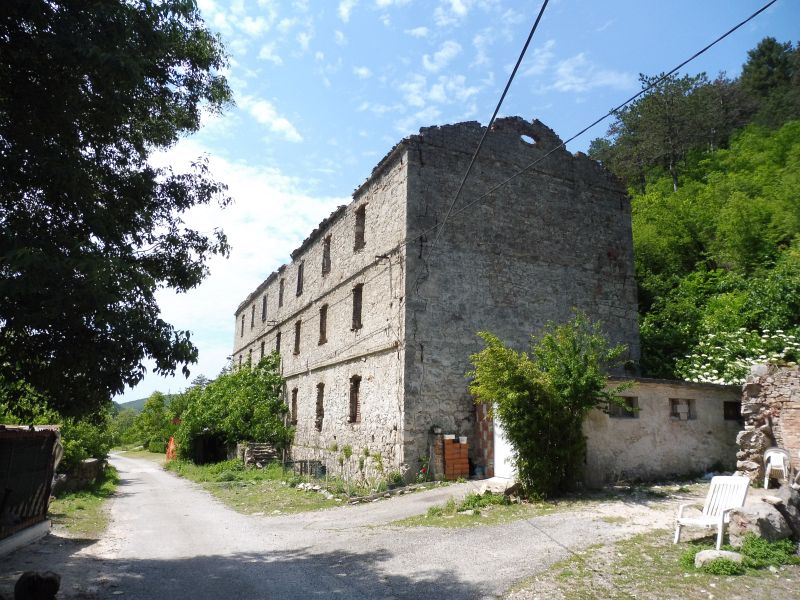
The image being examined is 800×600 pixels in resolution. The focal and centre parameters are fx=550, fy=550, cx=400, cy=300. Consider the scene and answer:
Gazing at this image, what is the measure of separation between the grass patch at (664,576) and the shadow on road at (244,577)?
90 cm

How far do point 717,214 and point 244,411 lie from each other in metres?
21.0

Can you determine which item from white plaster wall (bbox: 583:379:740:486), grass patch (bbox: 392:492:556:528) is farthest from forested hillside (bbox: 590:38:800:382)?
grass patch (bbox: 392:492:556:528)

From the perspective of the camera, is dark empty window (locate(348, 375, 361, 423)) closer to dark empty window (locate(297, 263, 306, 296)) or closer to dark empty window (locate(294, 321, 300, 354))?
dark empty window (locate(294, 321, 300, 354))

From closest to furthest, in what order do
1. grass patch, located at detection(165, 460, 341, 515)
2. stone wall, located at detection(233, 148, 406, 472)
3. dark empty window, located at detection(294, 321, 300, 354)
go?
grass patch, located at detection(165, 460, 341, 515) < stone wall, located at detection(233, 148, 406, 472) < dark empty window, located at detection(294, 321, 300, 354)

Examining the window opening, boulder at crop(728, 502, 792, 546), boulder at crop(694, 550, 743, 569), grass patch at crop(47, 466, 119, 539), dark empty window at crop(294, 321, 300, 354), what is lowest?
grass patch at crop(47, 466, 119, 539)

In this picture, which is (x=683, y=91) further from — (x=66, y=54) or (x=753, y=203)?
(x=66, y=54)

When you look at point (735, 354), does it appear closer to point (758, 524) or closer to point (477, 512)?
point (477, 512)

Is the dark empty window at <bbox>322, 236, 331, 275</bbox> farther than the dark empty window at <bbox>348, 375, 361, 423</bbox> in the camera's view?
Yes

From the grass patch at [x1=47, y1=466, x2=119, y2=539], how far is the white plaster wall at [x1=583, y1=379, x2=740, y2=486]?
9.40 metres

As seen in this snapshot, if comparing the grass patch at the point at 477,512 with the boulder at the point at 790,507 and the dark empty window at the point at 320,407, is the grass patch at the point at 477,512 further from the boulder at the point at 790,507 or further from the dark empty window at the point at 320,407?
the dark empty window at the point at 320,407

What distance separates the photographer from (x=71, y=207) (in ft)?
19.3

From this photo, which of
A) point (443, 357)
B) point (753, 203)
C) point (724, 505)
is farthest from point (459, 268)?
point (753, 203)

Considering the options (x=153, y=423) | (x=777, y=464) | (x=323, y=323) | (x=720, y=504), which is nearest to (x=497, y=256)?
(x=323, y=323)

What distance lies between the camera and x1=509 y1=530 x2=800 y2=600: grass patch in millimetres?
5246
